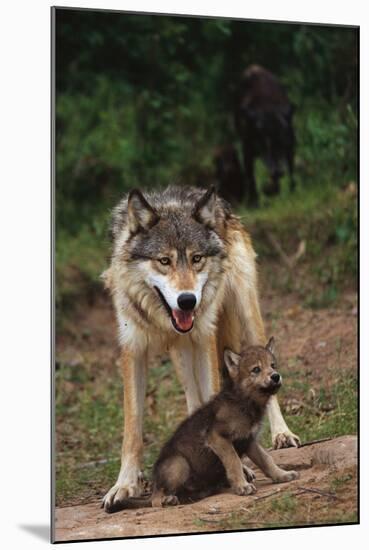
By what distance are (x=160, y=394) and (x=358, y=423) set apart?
1.81 m

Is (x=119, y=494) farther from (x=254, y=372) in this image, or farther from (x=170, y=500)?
(x=254, y=372)

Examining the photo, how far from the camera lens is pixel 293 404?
264 inches

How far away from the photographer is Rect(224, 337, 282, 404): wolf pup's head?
5.54 m

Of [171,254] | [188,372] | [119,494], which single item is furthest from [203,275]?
[119,494]

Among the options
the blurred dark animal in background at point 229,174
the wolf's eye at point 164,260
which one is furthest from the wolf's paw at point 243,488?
the blurred dark animal in background at point 229,174

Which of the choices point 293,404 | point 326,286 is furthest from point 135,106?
point 293,404

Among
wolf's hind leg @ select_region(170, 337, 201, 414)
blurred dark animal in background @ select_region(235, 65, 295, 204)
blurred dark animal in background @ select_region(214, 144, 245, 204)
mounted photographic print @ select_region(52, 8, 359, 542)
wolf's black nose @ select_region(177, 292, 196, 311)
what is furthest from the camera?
blurred dark animal in background @ select_region(214, 144, 245, 204)

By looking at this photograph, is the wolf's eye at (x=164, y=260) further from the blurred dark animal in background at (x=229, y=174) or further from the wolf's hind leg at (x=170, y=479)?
the blurred dark animal in background at (x=229, y=174)

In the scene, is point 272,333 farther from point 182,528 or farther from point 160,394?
point 182,528

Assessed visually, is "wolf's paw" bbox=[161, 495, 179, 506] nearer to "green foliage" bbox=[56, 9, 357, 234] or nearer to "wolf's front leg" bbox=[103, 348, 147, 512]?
"wolf's front leg" bbox=[103, 348, 147, 512]

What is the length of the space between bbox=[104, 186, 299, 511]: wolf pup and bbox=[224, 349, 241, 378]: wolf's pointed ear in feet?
0.74

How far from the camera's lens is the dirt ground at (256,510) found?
5.65 m

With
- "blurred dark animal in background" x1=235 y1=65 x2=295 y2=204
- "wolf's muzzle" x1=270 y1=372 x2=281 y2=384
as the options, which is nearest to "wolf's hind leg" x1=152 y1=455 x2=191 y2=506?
"wolf's muzzle" x1=270 y1=372 x2=281 y2=384

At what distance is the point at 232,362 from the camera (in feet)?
18.7
